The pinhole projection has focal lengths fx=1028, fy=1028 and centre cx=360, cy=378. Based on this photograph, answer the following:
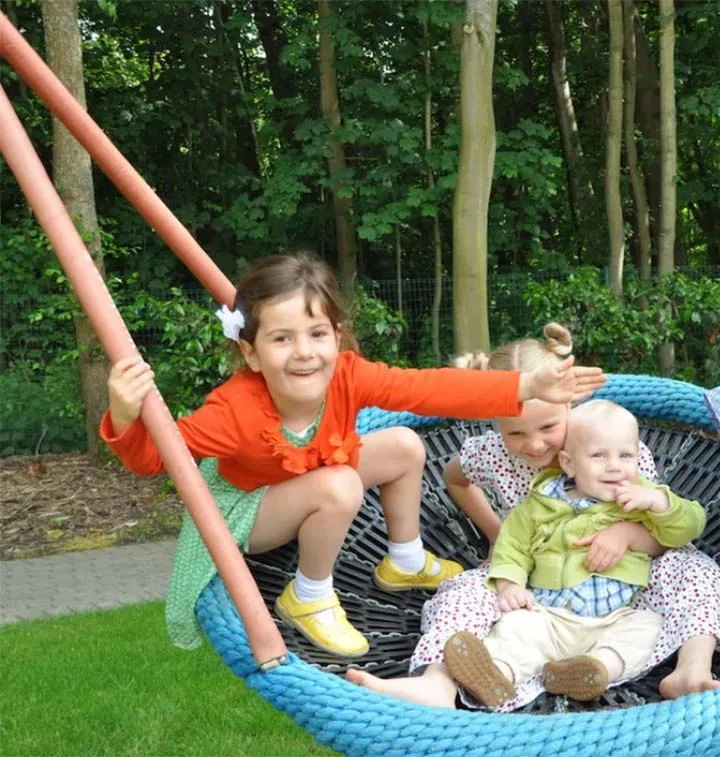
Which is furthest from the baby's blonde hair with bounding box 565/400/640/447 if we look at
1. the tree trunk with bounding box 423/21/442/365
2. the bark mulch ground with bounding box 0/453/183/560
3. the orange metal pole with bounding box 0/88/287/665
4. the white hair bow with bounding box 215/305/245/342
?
the tree trunk with bounding box 423/21/442/365

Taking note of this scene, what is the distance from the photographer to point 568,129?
8930mm

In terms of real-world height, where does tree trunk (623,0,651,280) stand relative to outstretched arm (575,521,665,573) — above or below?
above

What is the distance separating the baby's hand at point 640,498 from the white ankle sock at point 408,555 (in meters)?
0.42

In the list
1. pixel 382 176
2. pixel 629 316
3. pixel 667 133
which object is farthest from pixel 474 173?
pixel 667 133

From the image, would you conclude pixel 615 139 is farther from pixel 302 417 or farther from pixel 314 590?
pixel 314 590

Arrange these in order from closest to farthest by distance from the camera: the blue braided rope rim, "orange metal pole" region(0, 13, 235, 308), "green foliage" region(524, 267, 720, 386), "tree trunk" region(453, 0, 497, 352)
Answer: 1. the blue braided rope rim
2. "orange metal pole" region(0, 13, 235, 308)
3. "tree trunk" region(453, 0, 497, 352)
4. "green foliage" region(524, 267, 720, 386)

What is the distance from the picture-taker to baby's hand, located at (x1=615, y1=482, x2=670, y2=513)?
6.36ft

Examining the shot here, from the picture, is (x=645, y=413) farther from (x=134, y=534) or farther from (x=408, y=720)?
(x=134, y=534)

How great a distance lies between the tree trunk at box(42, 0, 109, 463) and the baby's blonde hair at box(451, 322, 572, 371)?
371cm

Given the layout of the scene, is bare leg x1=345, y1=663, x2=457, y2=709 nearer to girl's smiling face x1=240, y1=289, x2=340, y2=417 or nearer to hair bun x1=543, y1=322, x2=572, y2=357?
girl's smiling face x1=240, y1=289, x2=340, y2=417

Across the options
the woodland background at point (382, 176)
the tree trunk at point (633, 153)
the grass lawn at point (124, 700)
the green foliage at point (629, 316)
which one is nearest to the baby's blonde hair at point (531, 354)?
the grass lawn at point (124, 700)

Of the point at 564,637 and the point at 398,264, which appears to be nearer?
the point at 564,637

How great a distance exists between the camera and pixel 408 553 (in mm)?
2125

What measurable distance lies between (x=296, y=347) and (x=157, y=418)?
1.13ft
